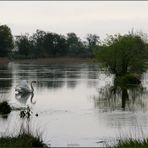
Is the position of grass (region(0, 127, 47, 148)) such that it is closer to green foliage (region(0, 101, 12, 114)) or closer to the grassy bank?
the grassy bank

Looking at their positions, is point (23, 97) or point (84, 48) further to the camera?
point (84, 48)

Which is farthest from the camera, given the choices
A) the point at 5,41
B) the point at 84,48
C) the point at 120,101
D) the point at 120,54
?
the point at 84,48

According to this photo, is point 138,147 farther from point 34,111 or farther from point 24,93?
point 24,93

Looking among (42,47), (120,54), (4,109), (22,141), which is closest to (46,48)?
(42,47)

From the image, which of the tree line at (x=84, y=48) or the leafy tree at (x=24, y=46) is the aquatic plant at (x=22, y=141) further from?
the leafy tree at (x=24, y=46)

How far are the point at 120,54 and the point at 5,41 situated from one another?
74.1m

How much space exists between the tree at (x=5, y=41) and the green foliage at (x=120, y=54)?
235 feet

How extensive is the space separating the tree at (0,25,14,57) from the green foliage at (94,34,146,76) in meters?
71.5

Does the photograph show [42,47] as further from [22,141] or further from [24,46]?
[22,141]

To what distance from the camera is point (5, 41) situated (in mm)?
120250

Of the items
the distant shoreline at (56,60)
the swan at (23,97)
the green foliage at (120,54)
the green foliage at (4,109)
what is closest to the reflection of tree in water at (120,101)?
the swan at (23,97)

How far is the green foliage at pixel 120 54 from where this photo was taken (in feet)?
163

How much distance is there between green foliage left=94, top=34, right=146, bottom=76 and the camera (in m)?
49.6

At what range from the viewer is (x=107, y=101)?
31.2 m
